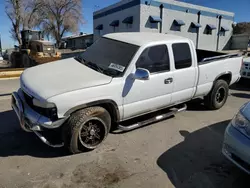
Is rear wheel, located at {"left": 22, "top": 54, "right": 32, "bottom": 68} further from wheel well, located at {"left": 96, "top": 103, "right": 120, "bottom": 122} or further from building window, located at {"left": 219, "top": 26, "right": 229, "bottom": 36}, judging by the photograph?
building window, located at {"left": 219, "top": 26, "right": 229, "bottom": 36}

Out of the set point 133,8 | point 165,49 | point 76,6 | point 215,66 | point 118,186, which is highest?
point 76,6

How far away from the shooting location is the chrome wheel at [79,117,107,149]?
141 inches

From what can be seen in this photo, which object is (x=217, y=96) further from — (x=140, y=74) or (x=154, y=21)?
(x=154, y=21)

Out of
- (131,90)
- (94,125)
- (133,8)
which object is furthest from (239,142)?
(133,8)

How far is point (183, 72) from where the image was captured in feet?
15.2

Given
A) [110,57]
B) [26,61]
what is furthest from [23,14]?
[110,57]

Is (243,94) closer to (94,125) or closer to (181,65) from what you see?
(181,65)

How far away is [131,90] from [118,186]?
1630 millimetres

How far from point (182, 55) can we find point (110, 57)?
1615 millimetres

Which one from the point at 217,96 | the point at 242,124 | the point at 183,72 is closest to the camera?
the point at 242,124

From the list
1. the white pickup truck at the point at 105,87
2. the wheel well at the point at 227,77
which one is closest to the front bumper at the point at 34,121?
the white pickup truck at the point at 105,87

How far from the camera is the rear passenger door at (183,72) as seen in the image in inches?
179

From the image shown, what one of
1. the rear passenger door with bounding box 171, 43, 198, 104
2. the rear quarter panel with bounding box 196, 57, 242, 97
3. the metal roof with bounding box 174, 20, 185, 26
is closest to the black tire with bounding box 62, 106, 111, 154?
the rear passenger door with bounding box 171, 43, 198, 104

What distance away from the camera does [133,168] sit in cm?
332
